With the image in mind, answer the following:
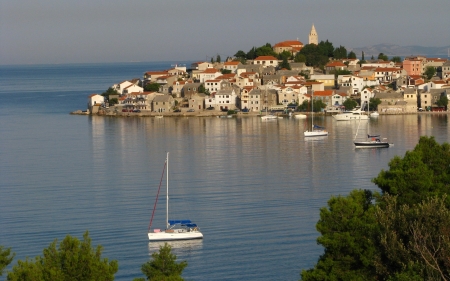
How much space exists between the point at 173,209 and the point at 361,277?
615 centimetres

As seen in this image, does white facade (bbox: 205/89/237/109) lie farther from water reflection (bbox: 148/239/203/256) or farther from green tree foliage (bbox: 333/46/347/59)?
water reflection (bbox: 148/239/203/256)

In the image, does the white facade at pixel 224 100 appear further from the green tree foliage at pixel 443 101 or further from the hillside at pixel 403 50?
the hillside at pixel 403 50

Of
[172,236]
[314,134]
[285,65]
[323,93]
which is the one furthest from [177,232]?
[285,65]

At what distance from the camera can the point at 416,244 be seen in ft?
19.2

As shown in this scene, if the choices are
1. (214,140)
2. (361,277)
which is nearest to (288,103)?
(214,140)

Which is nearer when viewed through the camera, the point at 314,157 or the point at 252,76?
the point at 314,157

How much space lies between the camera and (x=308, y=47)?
3875 centimetres

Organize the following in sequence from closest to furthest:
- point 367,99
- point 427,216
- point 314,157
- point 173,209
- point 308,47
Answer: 1. point 427,216
2. point 173,209
3. point 314,157
4. point 367,99
5. point 308,47

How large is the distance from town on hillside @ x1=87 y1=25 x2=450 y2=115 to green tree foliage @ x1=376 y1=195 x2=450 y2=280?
2455cm

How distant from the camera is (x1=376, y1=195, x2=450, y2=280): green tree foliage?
569 cm

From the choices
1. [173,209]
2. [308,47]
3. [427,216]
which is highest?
[308,47]

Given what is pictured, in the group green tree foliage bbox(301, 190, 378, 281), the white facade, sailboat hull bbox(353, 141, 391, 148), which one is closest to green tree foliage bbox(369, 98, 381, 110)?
the white facade

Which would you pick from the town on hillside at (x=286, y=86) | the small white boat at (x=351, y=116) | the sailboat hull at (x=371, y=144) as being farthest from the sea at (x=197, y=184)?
the town on hillside at (x=286, y=86)

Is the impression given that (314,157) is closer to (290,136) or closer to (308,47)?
(290,136)
